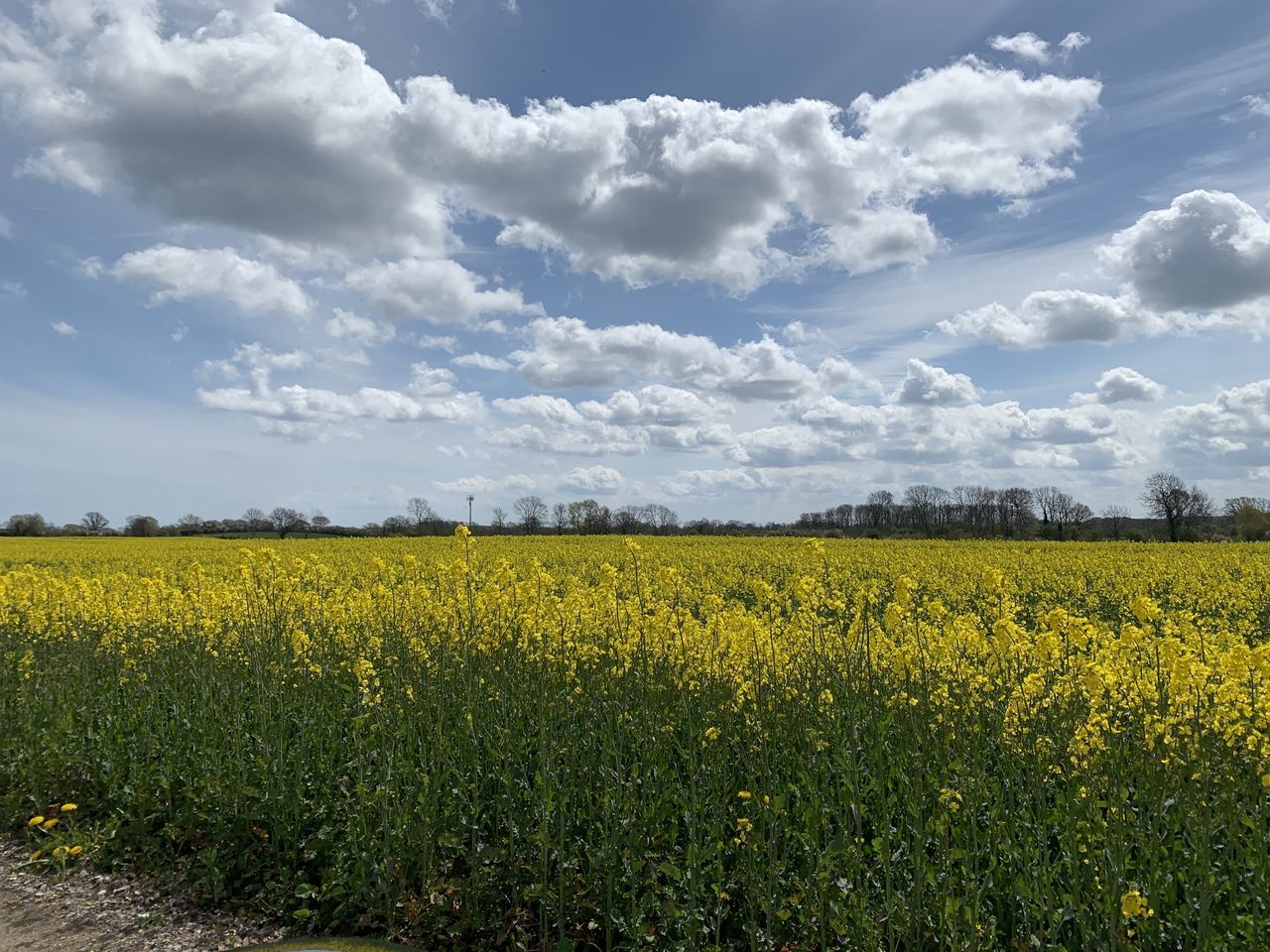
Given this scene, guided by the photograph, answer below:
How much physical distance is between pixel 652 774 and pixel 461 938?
4.58ft

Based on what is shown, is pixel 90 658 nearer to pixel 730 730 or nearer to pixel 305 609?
pixel 305 609

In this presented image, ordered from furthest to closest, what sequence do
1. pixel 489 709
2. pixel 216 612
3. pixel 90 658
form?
1. pixel 216 612
2. pixel 90 658
3. pixel 489 709

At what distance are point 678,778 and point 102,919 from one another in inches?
144

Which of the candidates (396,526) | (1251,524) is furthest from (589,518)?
(1251,524)

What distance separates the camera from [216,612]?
9672 millimetres

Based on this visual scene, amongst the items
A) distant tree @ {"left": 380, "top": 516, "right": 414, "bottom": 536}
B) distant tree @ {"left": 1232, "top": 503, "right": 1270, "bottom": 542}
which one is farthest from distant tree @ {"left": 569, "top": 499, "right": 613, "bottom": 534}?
distant tree @ {"left": 1232, "top": 503, "right": 1270, "bottom": 542}

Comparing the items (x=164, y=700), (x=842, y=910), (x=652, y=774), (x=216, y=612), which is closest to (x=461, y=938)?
(x=652, y=774)

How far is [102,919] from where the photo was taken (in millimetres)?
4742

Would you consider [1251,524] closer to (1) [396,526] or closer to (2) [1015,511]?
(2) [1015,511]

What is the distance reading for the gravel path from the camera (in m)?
4.44

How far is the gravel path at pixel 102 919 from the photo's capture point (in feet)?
14.6

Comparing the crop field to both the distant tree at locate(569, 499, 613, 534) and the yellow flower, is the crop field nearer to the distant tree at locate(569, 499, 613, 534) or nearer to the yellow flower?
the yellow flower

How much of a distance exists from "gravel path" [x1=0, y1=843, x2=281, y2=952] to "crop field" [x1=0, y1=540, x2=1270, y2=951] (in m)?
0.18

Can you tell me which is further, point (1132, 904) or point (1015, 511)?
point (1015, 511)
